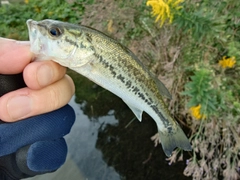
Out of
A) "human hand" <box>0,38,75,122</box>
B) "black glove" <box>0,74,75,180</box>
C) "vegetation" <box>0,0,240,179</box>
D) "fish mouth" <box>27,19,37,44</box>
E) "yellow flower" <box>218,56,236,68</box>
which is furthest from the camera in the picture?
"yellow flower" <box>218,56,236,68</box>

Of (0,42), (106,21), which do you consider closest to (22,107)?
(0,42)

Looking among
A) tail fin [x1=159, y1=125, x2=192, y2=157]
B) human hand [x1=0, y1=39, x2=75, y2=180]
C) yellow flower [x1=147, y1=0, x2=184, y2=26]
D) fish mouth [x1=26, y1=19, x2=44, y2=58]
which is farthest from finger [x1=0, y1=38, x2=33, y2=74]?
yellow flower [x1=147, y1=0, x2=184, y2=26]

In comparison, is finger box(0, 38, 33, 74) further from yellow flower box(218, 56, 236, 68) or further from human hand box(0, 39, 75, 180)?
yellow flower box(218, 56, 236, 68)

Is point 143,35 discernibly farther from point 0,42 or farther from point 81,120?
point 0,42

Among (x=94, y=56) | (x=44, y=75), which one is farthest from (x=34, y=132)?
(x=94, y=56)

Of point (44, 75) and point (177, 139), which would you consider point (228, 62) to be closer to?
point (177, 139)

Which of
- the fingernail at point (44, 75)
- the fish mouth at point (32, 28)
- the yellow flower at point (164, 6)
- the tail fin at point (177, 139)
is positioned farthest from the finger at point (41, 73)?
the yellow flower at point (164, 6)

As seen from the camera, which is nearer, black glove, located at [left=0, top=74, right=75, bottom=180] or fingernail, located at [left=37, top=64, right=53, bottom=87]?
fingernail, located at [left=37, top=64, right=53, bottom=87]
